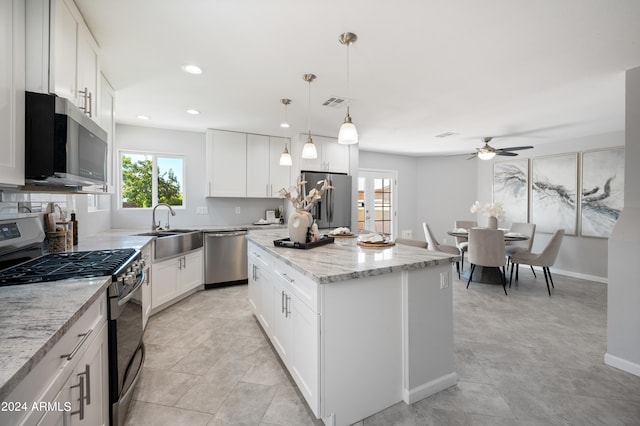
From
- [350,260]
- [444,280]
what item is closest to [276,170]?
[350,260]

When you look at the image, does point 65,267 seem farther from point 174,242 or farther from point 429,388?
point 429,388

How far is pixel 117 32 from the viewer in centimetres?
195

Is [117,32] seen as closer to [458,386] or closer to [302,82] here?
[302,82]

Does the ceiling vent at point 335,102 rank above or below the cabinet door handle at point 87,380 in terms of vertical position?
above

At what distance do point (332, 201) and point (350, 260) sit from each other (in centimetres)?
280

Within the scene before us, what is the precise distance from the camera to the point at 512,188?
568 centimetres

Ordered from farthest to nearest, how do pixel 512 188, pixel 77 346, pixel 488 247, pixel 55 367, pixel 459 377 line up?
1. pixel 512 188
2. pixel 488 247
3. pixel 459 377
4. pixel 77 346
5. pixel 55 367

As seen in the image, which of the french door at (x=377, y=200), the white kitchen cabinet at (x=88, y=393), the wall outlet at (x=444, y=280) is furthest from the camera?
the french door at (x=377, y=200)

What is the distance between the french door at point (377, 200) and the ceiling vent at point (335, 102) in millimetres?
3238

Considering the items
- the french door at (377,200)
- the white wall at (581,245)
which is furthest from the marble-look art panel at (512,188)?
the french door at (377,200)

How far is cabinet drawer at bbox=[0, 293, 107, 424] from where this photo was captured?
2.28 feet

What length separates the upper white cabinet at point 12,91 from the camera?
47.9 inches

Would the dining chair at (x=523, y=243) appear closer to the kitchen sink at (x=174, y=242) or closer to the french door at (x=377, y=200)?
the french door at (x=377, y=200)

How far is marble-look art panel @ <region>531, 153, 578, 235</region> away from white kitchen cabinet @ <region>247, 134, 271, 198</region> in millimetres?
5114
